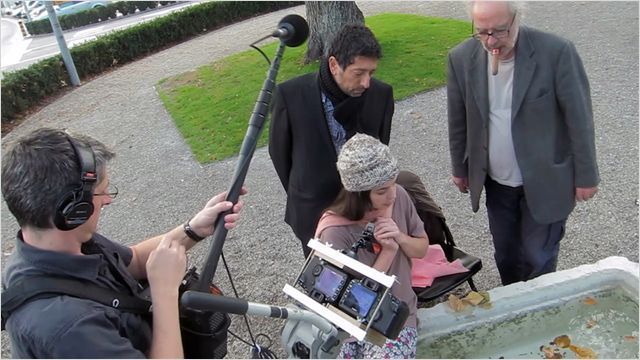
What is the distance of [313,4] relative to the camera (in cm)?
827

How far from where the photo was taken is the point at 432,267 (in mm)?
3248

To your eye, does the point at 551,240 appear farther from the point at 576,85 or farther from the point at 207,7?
the point at 207,7

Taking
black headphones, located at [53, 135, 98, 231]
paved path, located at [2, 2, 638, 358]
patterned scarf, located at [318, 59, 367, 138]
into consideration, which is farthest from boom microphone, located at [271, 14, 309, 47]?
paved path, located at [2, 2, 638, 358]

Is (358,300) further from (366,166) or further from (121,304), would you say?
(121,304)

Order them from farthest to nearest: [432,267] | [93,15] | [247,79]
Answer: [93,15] → [247,79] → [432,267]

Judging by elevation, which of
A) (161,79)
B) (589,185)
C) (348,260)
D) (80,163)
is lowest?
(161,79)

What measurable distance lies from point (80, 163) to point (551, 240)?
2.60 meters

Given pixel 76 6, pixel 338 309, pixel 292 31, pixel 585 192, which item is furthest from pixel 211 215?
pixel 76 6

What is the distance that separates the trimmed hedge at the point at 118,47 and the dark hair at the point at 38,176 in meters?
9.60

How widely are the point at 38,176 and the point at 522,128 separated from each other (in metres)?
2.24

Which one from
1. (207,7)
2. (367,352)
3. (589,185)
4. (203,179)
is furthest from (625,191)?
(207,7)

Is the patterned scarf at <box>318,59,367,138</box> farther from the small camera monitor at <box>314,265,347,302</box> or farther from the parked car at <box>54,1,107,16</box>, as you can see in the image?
the parked car at <box>54,1,107,16</box>

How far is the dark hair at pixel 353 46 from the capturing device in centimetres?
268

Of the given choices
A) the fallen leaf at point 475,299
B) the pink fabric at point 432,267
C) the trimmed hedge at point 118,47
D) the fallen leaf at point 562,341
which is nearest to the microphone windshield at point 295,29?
the pink fabric at point 432,267
